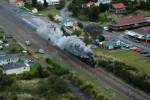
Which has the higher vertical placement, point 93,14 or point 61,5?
point 61,5

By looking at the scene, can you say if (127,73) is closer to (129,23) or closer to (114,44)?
(114,44)

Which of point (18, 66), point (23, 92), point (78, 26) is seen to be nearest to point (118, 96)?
point (23, 92)

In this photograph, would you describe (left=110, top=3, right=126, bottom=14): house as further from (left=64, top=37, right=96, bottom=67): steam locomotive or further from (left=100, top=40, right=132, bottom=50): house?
(left=64, top=37, right=96, bottom=67): steam locomotive

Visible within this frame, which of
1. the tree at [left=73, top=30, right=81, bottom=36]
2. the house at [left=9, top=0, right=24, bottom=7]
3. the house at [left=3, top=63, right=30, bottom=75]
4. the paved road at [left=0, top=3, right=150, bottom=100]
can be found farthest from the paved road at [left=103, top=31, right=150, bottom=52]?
the house at [left=9, top=0, right=24, bottom=7]

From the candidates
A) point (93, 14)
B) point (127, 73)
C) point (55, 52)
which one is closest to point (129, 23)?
point (93, 14)

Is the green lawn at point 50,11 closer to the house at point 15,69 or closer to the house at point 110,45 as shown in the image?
the house at point 110,45
